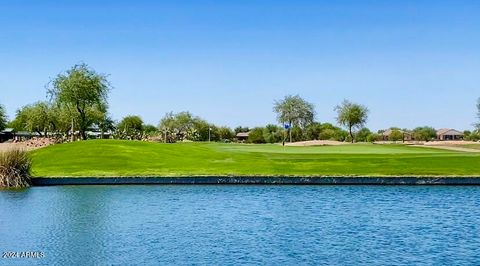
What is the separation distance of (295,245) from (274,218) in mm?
6401

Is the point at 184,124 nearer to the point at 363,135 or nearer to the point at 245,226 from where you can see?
the point at 363,135

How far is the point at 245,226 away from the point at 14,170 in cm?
2136

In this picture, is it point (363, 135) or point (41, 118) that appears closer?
point (41, 118)

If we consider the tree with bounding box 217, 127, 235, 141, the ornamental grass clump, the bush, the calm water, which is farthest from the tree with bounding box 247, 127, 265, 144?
the calm water

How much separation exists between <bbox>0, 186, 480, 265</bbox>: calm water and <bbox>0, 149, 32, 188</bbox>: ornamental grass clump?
2.25 metres

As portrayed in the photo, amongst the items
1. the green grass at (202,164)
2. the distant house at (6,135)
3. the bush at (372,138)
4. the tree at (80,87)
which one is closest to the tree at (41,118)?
the distant house at (6,135)

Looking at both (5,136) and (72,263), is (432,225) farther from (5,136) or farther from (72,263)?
(5,136)

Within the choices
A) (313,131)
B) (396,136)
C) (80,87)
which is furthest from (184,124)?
(80,87)

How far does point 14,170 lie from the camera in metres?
40.8

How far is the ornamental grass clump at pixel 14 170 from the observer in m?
40.3

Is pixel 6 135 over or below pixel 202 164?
over

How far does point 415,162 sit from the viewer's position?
50531 mm

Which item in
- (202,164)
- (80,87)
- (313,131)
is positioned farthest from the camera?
(313,131)

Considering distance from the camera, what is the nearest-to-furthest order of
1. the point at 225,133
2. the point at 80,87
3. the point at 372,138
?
the point at 80,87 → the point at 372,138 → the point at 225,133
